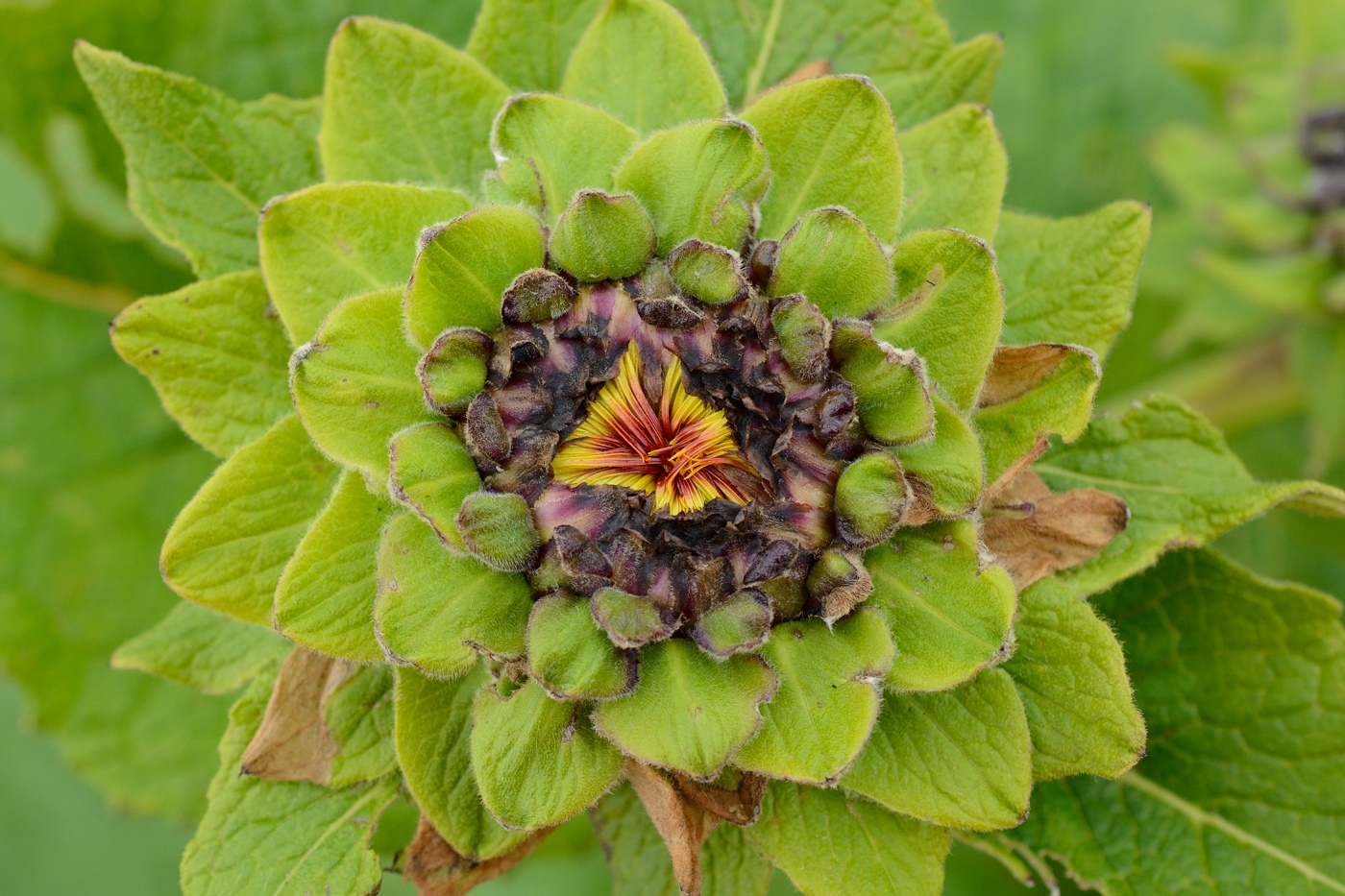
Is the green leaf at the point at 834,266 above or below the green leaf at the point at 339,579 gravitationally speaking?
above

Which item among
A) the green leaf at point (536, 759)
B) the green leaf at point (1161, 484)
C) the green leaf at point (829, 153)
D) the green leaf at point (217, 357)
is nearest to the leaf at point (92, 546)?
the green leaf at point (217, 357)

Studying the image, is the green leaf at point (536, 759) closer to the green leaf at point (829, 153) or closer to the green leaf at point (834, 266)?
the green leaf at point (834, 266)

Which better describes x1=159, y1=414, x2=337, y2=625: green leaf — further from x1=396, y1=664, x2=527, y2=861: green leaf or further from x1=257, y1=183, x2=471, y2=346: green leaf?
x1=396, y1=664, x2=527, y2=861: green leaf

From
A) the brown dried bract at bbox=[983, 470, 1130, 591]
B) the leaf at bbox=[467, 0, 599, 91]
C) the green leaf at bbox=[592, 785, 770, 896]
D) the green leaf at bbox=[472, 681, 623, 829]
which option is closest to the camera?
the green leaf at bbox=[472, 681, 623, 829]

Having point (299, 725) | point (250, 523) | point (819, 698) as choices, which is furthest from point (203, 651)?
point (819, 698)

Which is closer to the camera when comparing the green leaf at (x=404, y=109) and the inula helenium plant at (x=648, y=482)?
the inula helenium plant at (x=648, y=482)

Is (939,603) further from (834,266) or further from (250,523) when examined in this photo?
(250,523)

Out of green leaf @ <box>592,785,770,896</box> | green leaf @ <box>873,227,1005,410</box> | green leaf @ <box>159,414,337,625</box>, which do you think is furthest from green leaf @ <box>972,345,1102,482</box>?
green leaf @ <box>159,414,337,625</box>
